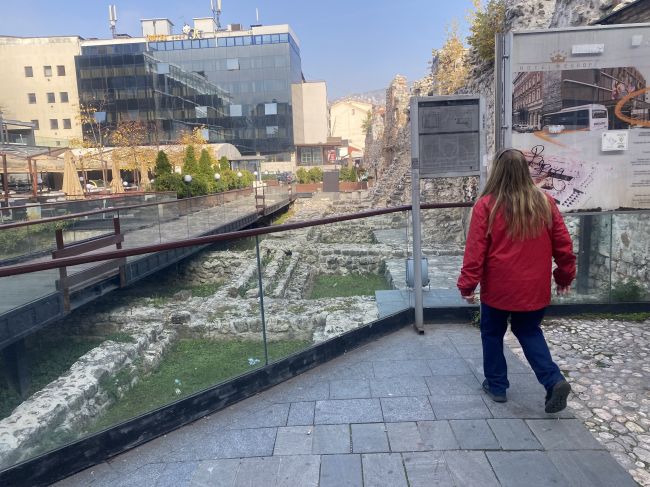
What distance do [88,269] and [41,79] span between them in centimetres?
7385

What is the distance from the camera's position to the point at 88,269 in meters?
5.33

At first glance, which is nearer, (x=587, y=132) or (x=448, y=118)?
(x=448, y=118)

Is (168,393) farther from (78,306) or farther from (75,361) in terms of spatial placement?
(78,306)

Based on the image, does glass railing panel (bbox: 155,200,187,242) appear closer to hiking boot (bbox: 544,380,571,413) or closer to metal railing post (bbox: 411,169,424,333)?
metal railing post (bbox: 411,169,424,333)

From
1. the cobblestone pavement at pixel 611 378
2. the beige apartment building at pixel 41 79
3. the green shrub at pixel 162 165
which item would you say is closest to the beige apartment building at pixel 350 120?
the beige apartment building at pixel 41 79

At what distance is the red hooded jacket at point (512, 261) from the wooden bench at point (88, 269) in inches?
103

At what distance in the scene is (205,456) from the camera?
9.97ft

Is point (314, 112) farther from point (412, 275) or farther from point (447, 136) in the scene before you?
point (447, 136)

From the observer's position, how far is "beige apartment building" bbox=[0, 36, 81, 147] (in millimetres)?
65438

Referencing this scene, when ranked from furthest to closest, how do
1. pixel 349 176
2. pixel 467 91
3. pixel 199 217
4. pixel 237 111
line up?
pixel 237 111 → pixel 349 176 → pixel 199 217 → pixel 467 91

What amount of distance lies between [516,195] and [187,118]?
71305mm

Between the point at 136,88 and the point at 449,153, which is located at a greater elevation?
the point at 136,88

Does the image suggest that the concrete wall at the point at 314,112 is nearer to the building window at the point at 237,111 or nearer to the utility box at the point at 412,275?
the building window at the point at 237,111

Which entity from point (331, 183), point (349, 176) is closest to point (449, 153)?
point (331, 183)
